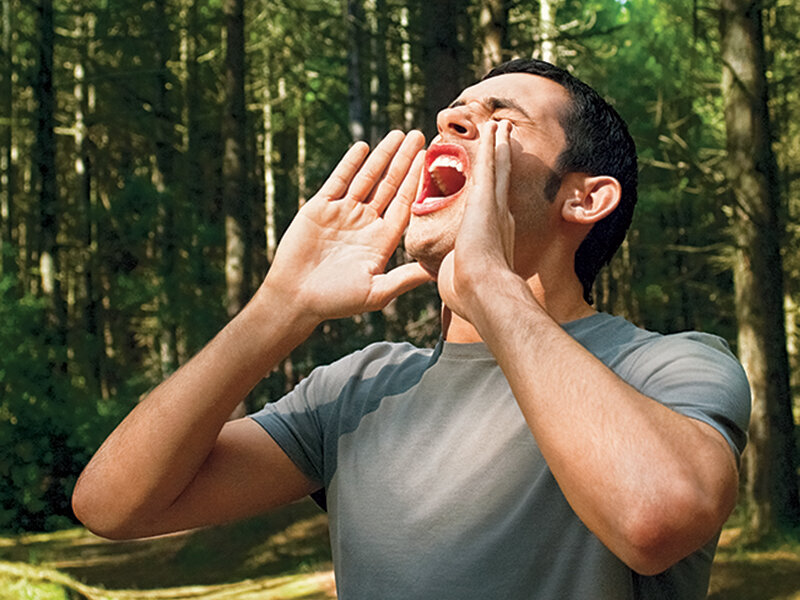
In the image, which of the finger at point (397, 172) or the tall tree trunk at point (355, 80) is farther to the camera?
the tall tree trunk at point (355, 80)

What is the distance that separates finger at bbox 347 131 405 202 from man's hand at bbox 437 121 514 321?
396 millimetres

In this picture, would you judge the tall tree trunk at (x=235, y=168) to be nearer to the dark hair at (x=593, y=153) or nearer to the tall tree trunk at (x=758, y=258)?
the tall tree trunk at (x=758, y=258)

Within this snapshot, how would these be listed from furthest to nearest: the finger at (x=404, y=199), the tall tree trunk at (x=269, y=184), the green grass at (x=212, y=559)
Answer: the tall tree trunk at (x=269, y=184) → the green grass at (x=212, y=559) → the finger at (x=404, y=199)

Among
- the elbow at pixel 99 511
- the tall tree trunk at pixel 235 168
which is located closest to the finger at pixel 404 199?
the elbow at pixel 99 511

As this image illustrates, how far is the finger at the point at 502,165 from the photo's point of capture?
80.2 inches

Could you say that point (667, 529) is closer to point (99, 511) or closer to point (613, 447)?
point (613, 447)

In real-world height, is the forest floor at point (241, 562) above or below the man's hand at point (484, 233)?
below

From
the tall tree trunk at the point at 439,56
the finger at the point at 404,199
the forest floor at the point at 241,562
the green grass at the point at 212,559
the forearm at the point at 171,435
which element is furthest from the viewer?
Result: the tall tree trunk at the point at 439,56

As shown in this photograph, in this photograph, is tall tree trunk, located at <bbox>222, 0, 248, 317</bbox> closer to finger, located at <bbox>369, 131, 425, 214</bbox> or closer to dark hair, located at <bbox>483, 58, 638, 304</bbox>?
finger, located at <bbox>369, 131, 425, 214</bbox>

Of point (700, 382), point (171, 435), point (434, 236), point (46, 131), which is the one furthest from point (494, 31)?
point (46, 131)

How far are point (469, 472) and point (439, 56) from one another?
23.8ft

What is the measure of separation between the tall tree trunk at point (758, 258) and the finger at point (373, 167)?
6.85m

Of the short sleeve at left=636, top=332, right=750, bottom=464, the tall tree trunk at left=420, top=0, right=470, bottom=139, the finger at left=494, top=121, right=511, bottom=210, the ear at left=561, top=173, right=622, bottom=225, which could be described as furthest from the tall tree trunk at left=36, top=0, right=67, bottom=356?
the short sleeve at left=636, top=332, right=750, bottom=464

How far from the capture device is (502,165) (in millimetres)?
2105
